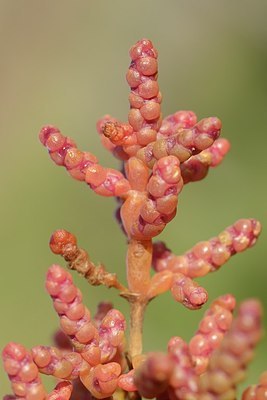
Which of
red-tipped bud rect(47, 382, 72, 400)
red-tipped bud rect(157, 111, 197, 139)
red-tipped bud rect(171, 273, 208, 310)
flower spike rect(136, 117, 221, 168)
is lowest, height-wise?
red-tipped bud rect(47, 382, 72, 400)

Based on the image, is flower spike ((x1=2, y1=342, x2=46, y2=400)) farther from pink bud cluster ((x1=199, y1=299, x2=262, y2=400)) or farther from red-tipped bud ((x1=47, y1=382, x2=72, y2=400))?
pink bud cluster ((x1=199, y1=299, x2=262, y2=400))

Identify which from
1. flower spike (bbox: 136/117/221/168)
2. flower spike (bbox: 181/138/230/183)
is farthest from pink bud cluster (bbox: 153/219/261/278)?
flower spike (bbox: 136/117/221/168)

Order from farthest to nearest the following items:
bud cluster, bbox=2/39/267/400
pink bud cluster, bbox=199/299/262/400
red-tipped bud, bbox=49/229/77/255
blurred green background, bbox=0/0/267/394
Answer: blurred green background, bbox=0/0/267/394 < red-tipped bud, bbox=49/229/77/255 < bud cluster, bbox=2/39/267/400 < pink bud cluster, bbox=199/299/262/400

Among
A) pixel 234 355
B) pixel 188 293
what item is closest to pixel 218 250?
pixel 188 293

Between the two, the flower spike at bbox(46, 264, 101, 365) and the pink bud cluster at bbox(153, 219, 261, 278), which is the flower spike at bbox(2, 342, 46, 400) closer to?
the flower spike at bbox(46, 264, 101, 365)

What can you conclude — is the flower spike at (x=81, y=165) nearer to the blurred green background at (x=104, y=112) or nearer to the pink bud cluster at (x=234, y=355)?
the pink bud cluster at (x=234, y=355)

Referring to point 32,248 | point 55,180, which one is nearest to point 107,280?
point 32,248

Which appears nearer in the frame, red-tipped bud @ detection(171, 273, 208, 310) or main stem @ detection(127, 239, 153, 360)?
red-tipped bud @ detection(171, 273, 208, 310)

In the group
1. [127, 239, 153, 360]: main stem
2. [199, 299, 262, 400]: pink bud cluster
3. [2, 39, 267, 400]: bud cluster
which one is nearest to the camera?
[199, 299, 262, 400]: pink bud cluster

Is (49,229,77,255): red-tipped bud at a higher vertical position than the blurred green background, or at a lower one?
lower

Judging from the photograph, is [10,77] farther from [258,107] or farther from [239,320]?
[239,320]
